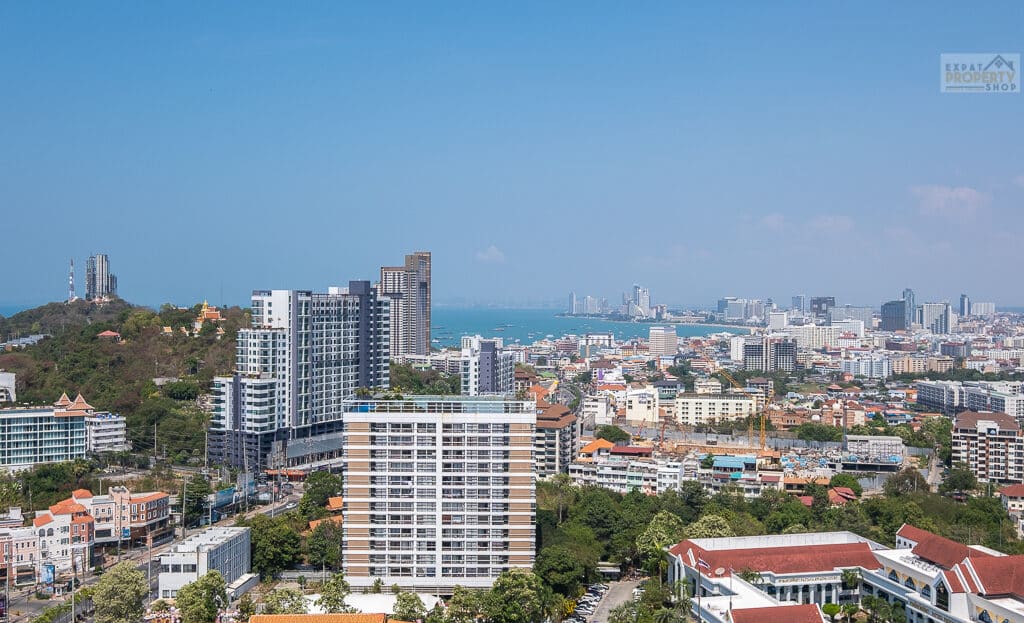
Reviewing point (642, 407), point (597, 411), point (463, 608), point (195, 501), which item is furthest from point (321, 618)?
point (642, 407)

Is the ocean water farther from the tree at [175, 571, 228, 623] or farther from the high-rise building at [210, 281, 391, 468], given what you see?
the tree at [175, 571, 228, 623]

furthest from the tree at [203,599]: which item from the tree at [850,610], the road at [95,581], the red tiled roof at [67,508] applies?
the tree at [850,610]

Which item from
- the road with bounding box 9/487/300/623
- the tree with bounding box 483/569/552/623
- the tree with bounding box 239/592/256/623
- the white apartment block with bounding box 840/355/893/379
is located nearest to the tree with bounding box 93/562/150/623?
the tree with bounding box 239/592/256/623

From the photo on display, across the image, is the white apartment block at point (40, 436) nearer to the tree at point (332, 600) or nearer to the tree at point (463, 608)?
the tree at point (332, 600)

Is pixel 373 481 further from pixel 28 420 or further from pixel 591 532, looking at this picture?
pixel 28 420

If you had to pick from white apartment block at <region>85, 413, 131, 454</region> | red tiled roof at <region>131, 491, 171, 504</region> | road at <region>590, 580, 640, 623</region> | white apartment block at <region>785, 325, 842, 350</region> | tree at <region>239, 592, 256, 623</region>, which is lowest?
road at <region>590, 580, 640, 623</region>

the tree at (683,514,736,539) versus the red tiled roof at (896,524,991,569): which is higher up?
the red tiled roof at (896,524,991,569)
